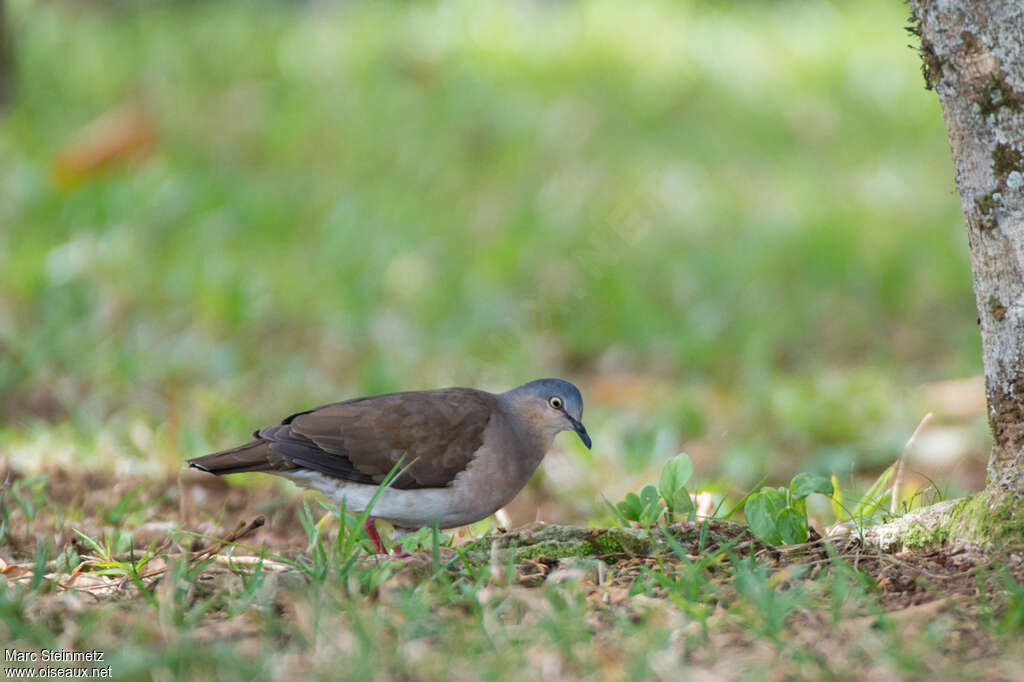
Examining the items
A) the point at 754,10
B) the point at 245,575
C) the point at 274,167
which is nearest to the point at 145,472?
the point at 245,575

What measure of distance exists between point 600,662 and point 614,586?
64 cm

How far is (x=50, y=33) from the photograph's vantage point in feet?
42.7

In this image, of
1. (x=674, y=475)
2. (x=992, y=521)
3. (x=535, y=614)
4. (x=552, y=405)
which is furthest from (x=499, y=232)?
(x=535, y=614)

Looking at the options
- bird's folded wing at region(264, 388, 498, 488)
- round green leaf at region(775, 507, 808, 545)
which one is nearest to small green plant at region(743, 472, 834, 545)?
round green leaf at region(775, 507, 808, 545)

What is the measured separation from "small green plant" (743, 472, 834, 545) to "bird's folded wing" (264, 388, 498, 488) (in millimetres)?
1227

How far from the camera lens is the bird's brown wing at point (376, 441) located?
4.77 metres

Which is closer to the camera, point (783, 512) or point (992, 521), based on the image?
point (992, 521)

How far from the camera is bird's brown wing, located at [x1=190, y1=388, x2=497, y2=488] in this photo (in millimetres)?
4773

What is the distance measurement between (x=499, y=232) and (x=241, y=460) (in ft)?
17.9

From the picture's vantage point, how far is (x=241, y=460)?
16.4 ft

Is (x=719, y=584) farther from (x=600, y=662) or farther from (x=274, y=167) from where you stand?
(x=274, y=167)

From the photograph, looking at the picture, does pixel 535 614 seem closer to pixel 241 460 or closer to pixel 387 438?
pixel 387 438

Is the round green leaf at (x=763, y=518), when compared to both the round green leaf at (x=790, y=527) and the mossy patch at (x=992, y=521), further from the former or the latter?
the mossy patch at (x=992, y=521)

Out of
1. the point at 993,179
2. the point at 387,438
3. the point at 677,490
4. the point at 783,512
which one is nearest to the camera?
the point at 993,179
